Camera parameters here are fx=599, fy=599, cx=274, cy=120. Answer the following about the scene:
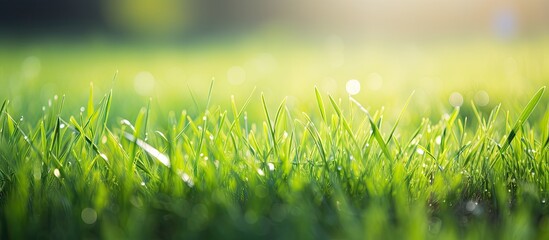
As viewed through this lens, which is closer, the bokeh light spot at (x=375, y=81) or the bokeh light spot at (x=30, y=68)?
the bokeh light spot at (x=375, y=81)

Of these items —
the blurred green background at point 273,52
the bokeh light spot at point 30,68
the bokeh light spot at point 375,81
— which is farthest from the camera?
the bokeh light spot at point 30,68

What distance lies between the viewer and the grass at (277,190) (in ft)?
2.98

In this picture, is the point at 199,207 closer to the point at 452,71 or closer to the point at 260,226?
the point at 260,226

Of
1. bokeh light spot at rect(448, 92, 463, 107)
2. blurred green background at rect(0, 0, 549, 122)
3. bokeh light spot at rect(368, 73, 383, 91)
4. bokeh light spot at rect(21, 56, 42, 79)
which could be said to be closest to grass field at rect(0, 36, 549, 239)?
blurred green background at rect(0, 0, 549, 122)

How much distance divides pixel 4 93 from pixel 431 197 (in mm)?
2401

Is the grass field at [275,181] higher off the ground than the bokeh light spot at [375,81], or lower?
higher

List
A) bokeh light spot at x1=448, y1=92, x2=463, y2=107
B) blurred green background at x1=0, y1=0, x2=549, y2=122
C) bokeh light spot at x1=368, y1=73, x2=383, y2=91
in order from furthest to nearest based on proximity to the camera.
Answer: bokeh light spot at x1=368, y1=73, x2=383, y2=91, blurred green background at x1=0, y1=0, x2=549, y2=122, bokeh light spot at x1=448, y1=92, x2=463, y2=107

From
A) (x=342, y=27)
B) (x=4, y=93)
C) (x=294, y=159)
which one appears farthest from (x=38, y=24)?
(x=294, y=159)

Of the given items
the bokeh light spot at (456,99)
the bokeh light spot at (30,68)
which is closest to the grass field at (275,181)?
the bokeh light spot at (456,99)

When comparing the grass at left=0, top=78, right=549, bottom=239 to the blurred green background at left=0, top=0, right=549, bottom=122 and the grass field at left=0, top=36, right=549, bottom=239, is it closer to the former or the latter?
the grass field at left=0, top=36, right=549, bottom=239

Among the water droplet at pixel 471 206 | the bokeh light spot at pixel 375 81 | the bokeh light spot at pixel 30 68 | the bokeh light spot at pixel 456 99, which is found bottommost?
the bokeh light spot at pixel 30 68

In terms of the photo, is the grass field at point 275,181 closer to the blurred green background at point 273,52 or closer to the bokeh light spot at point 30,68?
the blurred green background at point 273,52

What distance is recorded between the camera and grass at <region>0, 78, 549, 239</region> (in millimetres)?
909

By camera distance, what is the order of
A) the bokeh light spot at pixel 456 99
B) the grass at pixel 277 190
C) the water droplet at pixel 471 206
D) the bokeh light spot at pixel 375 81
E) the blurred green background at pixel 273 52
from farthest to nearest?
the bokeh light spot at pixel 375 81
the blurred green background at pixel 273 52
the bokeh light spot at pixel 456 99
the water droplet at pixel 471 206
the grass at pixel 277 190
